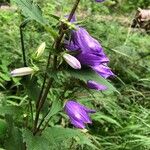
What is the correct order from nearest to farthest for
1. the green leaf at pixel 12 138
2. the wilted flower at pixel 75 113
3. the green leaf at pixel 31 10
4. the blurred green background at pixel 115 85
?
the green leaf at pixel 31 10 < the wilted flower at pixel 75 113 < the green leaf at pixel 12 138 < the blurred green background at pixel 115 85

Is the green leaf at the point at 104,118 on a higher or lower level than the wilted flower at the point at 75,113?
lower

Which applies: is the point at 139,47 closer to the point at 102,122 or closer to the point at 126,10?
the point at 102,122

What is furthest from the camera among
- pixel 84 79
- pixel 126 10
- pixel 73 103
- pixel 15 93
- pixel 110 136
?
pixel 126 10

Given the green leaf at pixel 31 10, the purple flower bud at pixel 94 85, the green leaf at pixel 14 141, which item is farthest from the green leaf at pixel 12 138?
the green leaf at pixel 31 10

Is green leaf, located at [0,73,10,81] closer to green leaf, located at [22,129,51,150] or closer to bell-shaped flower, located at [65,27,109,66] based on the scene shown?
green leaf, located at [22,129,51,150]

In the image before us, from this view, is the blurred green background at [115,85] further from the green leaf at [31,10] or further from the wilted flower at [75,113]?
the green leaf at [31,10]

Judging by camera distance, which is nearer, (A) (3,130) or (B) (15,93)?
(A) (3,130)

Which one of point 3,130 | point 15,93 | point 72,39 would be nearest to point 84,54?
point 72,39
